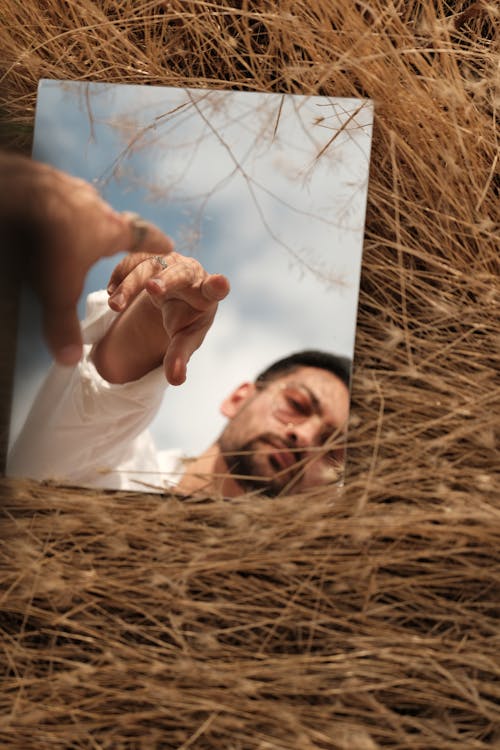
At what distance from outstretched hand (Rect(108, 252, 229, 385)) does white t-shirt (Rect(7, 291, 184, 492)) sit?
0.07 feet

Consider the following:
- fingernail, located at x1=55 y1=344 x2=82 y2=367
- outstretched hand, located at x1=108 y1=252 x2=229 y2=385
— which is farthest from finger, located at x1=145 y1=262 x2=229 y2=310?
fingernail, located at x1=55 y1=344 x2=82 y2=367

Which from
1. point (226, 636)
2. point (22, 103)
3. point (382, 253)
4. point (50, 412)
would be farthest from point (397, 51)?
point (226, 636)

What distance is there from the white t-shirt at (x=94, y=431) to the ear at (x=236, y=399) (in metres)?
0.07

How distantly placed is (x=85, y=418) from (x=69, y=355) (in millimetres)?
73

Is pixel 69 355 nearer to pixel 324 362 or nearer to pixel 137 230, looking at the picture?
pixel 137 230

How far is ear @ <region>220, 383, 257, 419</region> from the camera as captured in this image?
82 cm

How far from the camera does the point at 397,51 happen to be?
2.70 ft

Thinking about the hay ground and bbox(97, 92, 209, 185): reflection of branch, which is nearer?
the hay ground

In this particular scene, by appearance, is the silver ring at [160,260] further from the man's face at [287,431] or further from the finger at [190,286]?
the man's face at [287,431]

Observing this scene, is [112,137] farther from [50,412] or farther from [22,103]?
[50,412]

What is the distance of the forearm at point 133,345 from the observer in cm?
84

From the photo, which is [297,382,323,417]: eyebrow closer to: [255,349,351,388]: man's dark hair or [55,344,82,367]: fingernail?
[255,349,351,388]: man's dark hair

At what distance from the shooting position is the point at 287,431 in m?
0.82

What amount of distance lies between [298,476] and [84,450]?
237 mm
